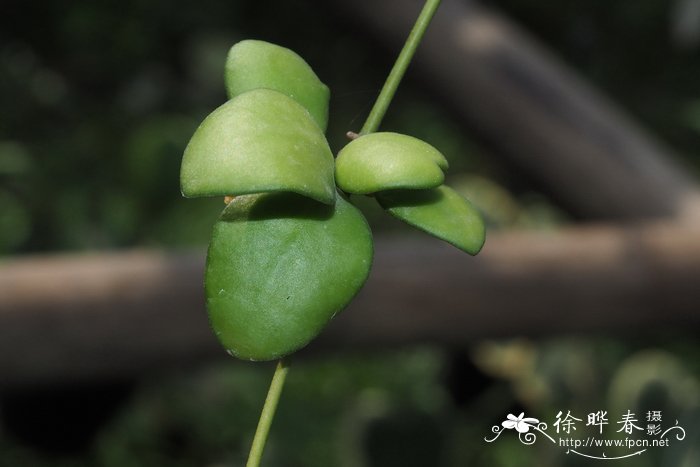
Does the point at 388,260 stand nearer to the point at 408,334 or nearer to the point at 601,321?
the point at 408,334

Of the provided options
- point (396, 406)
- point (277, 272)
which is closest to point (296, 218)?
point (277, 272)

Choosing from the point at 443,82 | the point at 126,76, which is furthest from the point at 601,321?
the point at 126,76

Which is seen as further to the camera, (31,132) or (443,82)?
(31,132)

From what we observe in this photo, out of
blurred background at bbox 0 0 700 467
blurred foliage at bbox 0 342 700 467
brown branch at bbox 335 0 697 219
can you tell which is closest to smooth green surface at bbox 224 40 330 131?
blurred background at bbox 0 0 700 467

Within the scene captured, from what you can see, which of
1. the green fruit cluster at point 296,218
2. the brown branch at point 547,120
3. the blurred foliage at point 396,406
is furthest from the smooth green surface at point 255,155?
the brown branch at point 547,120

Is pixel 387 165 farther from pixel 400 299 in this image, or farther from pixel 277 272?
pixel 400 299

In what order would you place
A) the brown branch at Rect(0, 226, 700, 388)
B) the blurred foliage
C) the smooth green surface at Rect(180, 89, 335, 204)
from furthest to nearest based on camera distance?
the blurred foliage, the brown branch at Rect(0, 226, 700, 388), the smooth green surface at Rect(180, 89, 335, 204)

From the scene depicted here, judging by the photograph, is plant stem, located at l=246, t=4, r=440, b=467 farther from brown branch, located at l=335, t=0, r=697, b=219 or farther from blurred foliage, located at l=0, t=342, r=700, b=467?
brown branch, located at l=335, t=0, r=697, b=219
